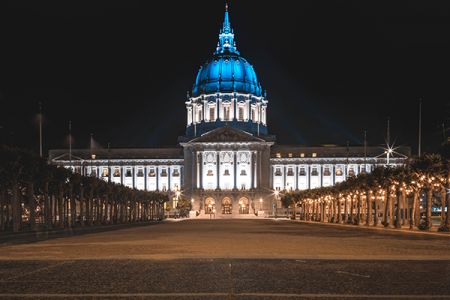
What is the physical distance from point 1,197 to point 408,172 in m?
41.8

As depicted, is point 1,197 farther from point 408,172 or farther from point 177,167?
point 177,167

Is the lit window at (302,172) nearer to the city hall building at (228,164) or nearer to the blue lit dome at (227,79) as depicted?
the city hall building at (228,164)

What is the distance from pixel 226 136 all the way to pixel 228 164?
8.36m

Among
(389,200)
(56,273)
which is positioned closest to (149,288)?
(56,273)

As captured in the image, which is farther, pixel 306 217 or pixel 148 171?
pixel 148 171

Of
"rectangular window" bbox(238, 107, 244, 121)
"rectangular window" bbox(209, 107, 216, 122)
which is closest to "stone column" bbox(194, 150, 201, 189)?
"rectangular window" bbox(209, 107, 216, 122)

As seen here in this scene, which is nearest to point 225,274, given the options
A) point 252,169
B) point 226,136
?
point 252,169

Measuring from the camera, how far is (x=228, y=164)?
593ft

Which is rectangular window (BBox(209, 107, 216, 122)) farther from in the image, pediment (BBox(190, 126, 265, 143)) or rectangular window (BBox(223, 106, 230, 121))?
pediment (BBox(190, 126, 265, 143))

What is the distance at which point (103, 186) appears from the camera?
89.8 m

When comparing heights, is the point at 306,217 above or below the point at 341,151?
below

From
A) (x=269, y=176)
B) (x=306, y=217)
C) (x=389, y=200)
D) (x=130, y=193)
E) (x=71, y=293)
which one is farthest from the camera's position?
(x=269, y=176)

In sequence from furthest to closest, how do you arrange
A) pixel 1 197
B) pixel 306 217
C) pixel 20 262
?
pixel 306 217, pixel 1 197, pixel 20 262

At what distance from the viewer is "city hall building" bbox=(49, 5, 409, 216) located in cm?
17400
